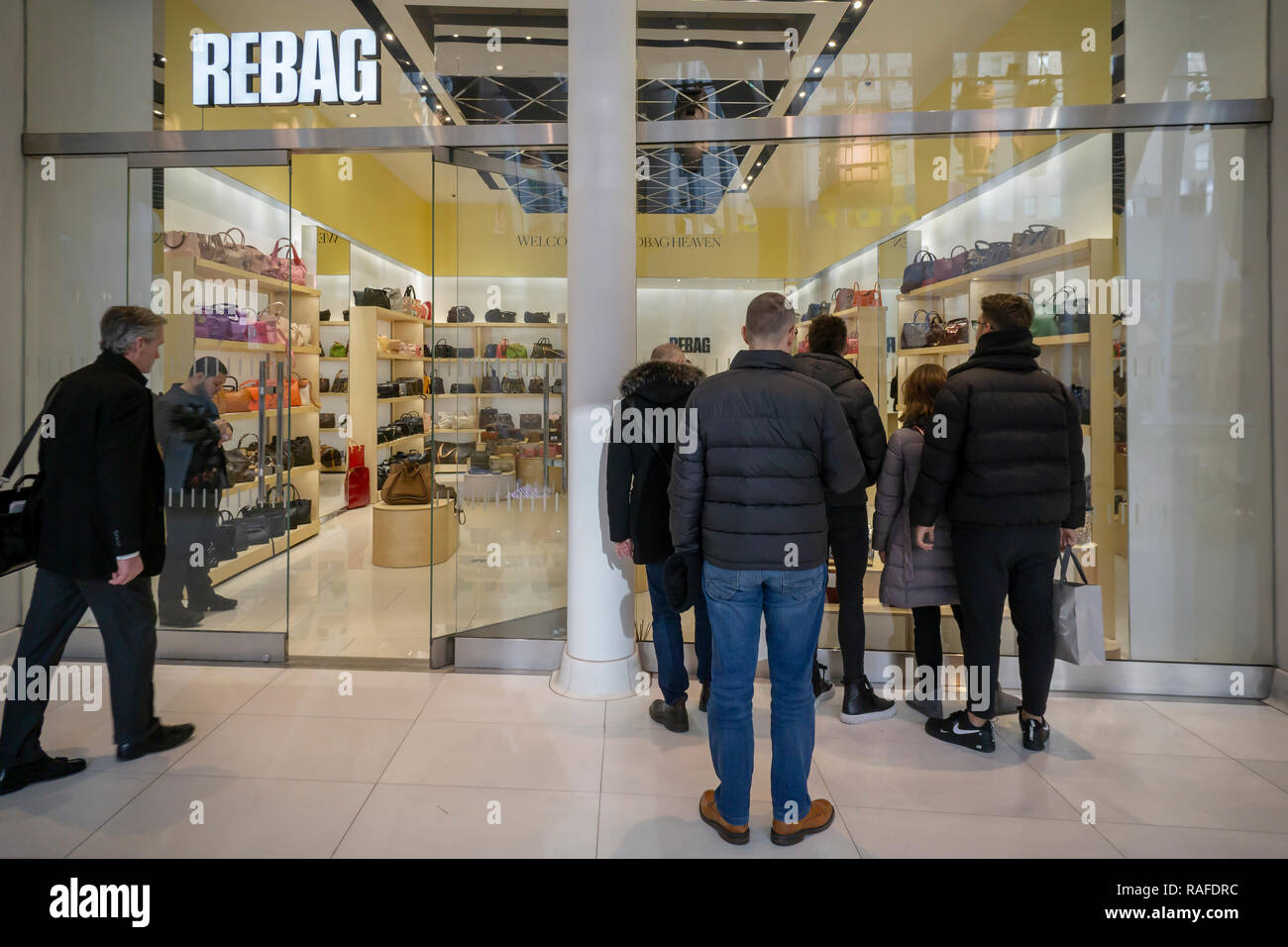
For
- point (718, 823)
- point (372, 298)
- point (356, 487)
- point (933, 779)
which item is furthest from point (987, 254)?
point (356, 487)

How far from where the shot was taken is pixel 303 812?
2436 mm

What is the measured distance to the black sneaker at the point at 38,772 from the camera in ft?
8.33

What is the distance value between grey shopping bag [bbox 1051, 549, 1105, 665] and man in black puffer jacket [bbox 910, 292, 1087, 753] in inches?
2.7

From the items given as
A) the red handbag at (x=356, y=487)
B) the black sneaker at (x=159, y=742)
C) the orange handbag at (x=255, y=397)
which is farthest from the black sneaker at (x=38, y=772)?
the red handbag at (x=356, y=487)

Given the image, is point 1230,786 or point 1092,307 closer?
point 1230,786

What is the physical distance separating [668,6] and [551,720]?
3699 millimetres

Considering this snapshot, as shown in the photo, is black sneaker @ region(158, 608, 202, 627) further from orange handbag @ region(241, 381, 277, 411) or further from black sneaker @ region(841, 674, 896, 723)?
black sneaker @ region(841, 674, 896, 723)

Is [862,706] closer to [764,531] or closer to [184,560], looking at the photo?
[764,531]

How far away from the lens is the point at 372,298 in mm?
8852

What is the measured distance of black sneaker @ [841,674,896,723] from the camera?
10.5ft

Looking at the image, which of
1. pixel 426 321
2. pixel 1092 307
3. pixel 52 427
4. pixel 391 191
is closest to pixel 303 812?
pixel 52 427

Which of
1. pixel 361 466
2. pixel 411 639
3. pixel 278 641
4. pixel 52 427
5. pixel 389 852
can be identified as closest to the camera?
pixel 389 852

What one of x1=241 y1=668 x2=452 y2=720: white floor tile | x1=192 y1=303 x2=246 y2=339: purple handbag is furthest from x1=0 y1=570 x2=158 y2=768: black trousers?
x1=192 y1=303 x2=246 y2=339: purple handbag

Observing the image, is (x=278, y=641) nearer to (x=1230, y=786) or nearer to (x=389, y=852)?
(x=389, y=852)
